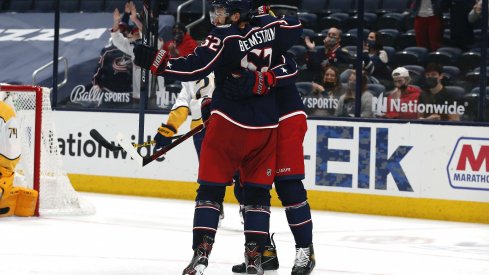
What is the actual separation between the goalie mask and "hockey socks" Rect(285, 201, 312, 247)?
0.90 m

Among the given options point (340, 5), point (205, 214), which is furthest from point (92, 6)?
point (205, 214)

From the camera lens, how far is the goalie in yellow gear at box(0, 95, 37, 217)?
7270 millimetres

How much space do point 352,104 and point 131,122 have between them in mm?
2052

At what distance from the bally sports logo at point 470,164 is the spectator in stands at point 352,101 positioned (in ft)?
2.60

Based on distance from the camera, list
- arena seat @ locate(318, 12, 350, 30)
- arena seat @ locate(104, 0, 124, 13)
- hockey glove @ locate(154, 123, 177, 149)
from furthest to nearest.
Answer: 1. arena seat @ locate(104, 0, 124, 13)
2. arena seat @ locate(318, 12, 350, 30)
3. hockey glove @ locate(154, 123, 177, 149)

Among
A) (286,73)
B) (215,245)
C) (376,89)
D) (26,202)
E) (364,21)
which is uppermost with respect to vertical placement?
(364,21)

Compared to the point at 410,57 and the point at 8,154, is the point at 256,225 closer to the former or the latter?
the point at 8,154

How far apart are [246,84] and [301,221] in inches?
28.9

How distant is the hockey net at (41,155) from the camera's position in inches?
302

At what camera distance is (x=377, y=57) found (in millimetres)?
8945

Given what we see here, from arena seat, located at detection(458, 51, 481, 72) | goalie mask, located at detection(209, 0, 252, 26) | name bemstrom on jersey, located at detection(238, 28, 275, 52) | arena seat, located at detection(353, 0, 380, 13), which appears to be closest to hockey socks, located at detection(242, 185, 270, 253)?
name bemstrom on jersey, located at detection(238, 28, 275, 52)

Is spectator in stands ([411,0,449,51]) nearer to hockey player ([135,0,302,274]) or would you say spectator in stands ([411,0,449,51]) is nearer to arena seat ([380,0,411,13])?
arena seat ([380,0,411,13])

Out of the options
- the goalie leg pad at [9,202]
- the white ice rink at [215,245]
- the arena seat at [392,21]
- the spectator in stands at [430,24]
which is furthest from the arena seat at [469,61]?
the goalie leg pad at [9,202]

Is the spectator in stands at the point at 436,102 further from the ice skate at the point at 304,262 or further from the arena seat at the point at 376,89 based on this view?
the ice skate at the point at 304,262
